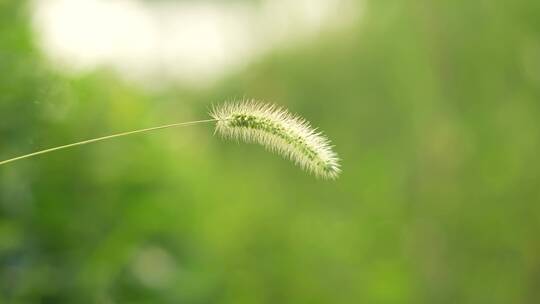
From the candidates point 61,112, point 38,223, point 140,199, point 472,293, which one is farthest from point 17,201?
point 472,293

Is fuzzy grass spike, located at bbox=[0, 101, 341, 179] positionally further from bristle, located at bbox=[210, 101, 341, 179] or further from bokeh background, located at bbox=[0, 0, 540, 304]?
bokeh background, located at bbox=[0, 0, 540, 304]

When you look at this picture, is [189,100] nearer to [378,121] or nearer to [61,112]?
[378,121]

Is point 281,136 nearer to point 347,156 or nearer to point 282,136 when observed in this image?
point 282,136

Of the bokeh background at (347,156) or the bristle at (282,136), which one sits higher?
the bokeh background at (347,156)

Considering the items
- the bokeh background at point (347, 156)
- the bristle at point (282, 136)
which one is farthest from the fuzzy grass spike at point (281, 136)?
the bokeh background at point (347, 156)

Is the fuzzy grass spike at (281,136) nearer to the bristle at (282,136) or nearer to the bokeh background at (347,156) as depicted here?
Result: the bristle at (282,136)

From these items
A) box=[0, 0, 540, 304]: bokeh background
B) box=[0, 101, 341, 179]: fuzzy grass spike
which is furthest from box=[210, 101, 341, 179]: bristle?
box=[0, 0, 540, 304]: bokeh background

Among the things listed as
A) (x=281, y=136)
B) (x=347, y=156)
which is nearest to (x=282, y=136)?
(x=281, y=136)
